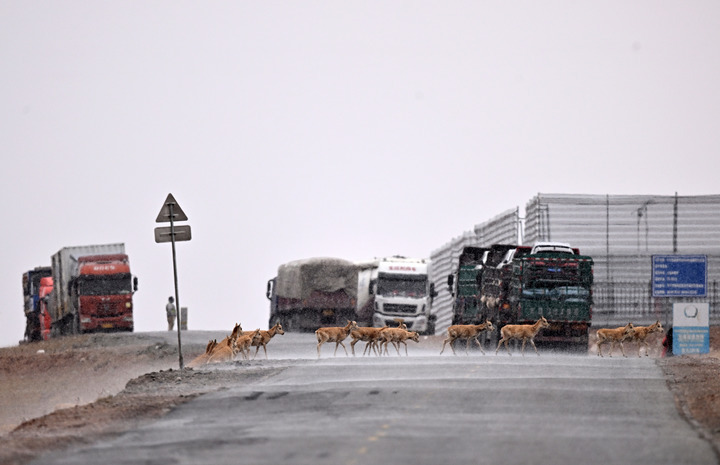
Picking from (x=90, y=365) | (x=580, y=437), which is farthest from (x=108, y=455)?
(x=90, y=365)

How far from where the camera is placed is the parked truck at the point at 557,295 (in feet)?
124

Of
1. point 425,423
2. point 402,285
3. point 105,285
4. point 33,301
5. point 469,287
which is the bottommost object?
point 33,301

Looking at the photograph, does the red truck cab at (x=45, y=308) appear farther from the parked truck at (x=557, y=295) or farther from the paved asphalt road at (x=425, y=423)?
the paved asphalt road at (x=425, y=423)

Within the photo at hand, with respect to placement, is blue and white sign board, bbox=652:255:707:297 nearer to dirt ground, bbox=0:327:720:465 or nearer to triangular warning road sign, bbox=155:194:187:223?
dirt ground, bbox=0:327:720:465

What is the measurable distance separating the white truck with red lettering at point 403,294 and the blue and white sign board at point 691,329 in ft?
68.6

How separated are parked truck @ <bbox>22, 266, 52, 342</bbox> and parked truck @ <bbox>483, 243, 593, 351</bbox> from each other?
43449 millimetres

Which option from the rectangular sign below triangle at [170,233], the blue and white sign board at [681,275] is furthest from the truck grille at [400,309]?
the rectangular sign below triangle at [170,233]

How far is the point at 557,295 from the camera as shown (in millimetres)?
37781

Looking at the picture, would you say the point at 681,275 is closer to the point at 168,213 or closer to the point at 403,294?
the point at 168,213

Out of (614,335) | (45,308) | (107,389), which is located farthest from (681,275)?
(45,308)

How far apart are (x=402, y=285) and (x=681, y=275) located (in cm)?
2022

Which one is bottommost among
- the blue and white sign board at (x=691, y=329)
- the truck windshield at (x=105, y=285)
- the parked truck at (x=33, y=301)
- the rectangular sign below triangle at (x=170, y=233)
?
the parked truck at (x=33, y=301)

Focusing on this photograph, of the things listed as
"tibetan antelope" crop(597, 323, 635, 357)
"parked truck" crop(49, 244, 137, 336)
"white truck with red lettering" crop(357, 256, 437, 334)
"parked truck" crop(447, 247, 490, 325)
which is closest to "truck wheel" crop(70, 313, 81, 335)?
"parked truck" crop(49, 244, 137, 336)

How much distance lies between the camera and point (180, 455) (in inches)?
549
